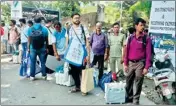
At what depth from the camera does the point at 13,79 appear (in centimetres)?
850

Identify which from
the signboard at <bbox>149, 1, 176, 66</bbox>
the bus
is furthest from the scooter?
the bus

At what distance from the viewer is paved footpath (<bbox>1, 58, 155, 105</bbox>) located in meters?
6.15

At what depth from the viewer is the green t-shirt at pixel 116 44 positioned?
25.4 ft

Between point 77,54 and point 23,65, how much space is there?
2560 millimetres

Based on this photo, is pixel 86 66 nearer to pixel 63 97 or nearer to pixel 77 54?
pixel 77 54

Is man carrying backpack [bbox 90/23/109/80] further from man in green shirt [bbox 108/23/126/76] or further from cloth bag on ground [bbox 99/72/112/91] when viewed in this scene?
cloth bag on ground [bbox 99/72/112/91]

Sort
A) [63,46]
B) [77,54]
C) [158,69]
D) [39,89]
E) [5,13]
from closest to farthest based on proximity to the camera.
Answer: [158,69]
[77,54]
[39,89]
[63,46]
[5,13]

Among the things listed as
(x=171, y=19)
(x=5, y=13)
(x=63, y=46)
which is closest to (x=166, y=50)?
(x=171, y=19)

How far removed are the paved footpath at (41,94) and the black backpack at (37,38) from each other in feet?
3.16

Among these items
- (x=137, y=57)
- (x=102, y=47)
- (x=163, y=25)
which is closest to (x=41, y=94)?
(x=102, y=47)

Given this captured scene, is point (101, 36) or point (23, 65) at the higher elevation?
point (101, 36)

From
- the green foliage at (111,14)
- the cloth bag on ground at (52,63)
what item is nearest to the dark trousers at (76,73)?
the cloth bag on ground at (52,63)

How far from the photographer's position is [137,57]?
5.74 metres

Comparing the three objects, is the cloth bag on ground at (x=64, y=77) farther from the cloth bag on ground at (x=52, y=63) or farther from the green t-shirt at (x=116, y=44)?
the green t-shirt at (x=116, y=44)
